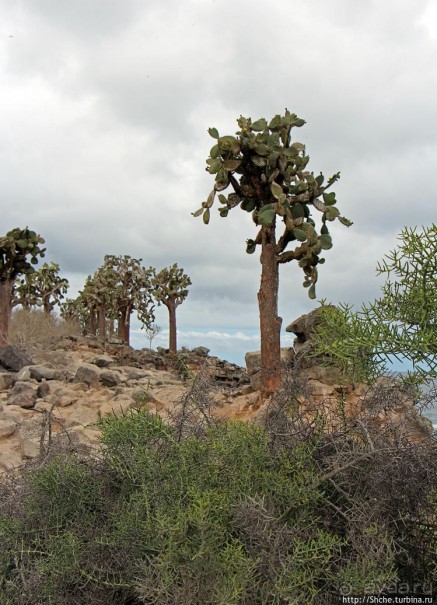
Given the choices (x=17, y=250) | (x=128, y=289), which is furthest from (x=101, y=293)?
(x=17, y=250)

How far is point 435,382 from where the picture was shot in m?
3.27

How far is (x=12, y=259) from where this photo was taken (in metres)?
21.5

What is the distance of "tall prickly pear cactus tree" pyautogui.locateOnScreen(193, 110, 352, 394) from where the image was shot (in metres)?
11.7

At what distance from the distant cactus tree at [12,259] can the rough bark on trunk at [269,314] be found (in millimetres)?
12619

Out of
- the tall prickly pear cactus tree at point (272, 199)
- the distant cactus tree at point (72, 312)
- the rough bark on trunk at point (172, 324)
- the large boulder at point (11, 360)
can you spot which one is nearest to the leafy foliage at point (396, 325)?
the tall prickly pear cactus tree at point (272, 199)

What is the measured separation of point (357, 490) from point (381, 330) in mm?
914

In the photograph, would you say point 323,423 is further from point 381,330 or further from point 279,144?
point 279,144

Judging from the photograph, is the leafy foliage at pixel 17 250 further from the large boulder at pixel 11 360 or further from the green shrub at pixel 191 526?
the green shrub at pixel 191 526

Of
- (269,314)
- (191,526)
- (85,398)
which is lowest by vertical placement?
(191,526)

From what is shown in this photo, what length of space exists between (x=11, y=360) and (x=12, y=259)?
270 inches

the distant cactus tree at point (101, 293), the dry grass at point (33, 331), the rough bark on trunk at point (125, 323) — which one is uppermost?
the distant cactus tree at point (101, 293)

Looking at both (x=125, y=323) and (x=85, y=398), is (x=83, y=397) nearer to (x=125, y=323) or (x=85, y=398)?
(x=85, y=398)

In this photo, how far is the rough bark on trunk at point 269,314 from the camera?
1160cm

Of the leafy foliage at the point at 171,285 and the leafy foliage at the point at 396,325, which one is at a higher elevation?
the leafy foliage at the point at 171,285
